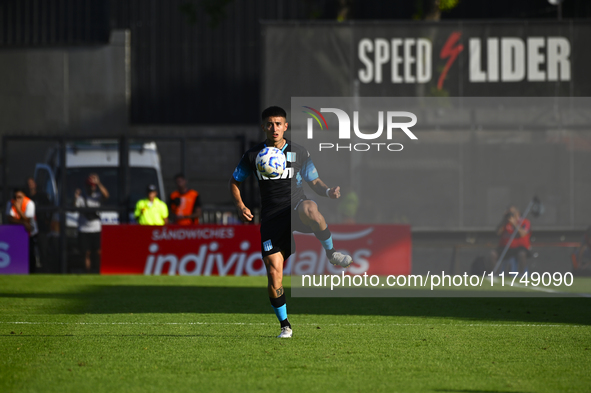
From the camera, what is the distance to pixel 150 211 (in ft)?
55.5

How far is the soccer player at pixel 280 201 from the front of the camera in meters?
7.51

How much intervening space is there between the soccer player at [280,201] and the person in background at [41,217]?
411 inches

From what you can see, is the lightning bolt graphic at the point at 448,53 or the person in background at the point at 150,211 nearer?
the person in background at the point at 150,211

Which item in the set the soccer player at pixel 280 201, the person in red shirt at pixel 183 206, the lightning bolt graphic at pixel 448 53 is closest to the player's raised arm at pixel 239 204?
the soccer player at pixel 280 201

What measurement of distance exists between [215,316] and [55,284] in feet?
18.2

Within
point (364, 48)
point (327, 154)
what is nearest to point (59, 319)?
point (364, 48)

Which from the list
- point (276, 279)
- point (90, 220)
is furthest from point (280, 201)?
point (90, 220)

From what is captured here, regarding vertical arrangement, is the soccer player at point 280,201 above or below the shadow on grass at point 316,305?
above

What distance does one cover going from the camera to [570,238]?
58.2 ft

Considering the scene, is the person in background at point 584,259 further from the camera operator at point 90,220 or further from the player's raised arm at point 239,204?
the player's raised arm at point 239,204

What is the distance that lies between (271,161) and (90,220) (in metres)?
10.7

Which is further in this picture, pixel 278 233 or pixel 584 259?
pixel 584 259

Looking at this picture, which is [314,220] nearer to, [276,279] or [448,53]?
[276,279]

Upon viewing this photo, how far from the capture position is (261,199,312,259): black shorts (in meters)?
7.55
